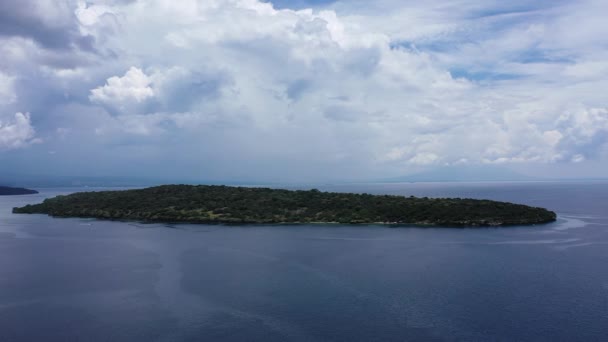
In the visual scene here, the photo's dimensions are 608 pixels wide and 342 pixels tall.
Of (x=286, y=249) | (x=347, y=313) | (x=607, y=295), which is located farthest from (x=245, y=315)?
(x=607, y=295)

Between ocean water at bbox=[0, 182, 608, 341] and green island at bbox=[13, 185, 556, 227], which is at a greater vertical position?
green island at bbox=[13, 185, 556, 227]

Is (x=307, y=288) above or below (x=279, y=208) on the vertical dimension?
below

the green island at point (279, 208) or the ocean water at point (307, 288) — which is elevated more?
the green island at point (279, 208)

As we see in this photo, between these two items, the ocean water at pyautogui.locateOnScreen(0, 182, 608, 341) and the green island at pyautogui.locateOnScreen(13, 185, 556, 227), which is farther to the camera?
the green island at pyautogui.locateOnScreen(13, 185, 556, 227)

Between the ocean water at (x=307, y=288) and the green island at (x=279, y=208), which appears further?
the green island at (x=279, y=208)
